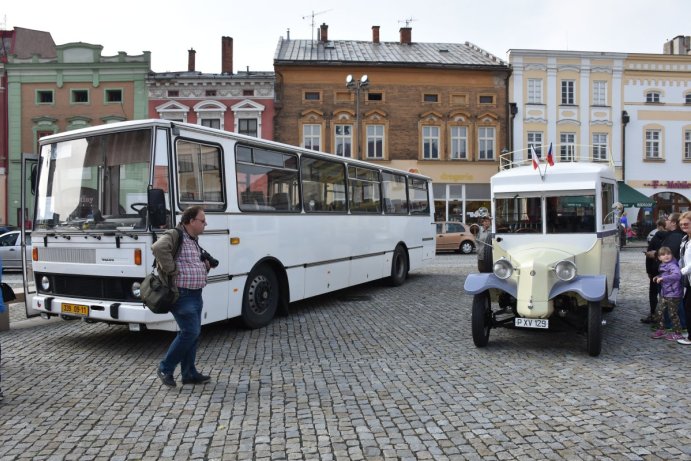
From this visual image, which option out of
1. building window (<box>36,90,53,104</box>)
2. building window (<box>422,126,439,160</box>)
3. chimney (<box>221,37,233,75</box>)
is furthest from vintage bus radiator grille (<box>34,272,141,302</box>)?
building window (<box>36,90,53,104</box>)

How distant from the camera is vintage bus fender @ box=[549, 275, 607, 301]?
22.3ft

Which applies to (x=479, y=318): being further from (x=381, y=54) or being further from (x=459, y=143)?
(x=381, y=54)

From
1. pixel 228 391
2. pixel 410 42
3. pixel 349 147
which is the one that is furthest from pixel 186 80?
pixel 228 391

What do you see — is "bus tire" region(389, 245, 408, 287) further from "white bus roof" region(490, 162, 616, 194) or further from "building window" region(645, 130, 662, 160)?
"building window" region(645, 130, 662, 160)

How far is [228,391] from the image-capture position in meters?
5.73

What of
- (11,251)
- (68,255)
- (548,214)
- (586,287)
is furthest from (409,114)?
(68,255)

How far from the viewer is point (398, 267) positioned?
14938mm

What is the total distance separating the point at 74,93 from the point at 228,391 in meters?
34.6

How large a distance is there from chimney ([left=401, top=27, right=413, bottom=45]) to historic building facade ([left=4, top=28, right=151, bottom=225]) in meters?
16.9

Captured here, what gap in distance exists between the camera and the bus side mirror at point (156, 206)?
6434 millimetres

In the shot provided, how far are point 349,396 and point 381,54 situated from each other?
3390 cm

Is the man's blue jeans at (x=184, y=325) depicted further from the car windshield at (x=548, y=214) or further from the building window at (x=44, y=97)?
the building window at (x=44, y=97)

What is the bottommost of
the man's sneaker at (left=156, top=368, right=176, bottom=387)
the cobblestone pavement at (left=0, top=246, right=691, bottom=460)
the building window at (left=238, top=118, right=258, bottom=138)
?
the cobblestone pavement at (left=0, top=246, right=691, bottom=460)

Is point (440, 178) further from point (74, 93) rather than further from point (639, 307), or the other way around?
point (639, 307)
